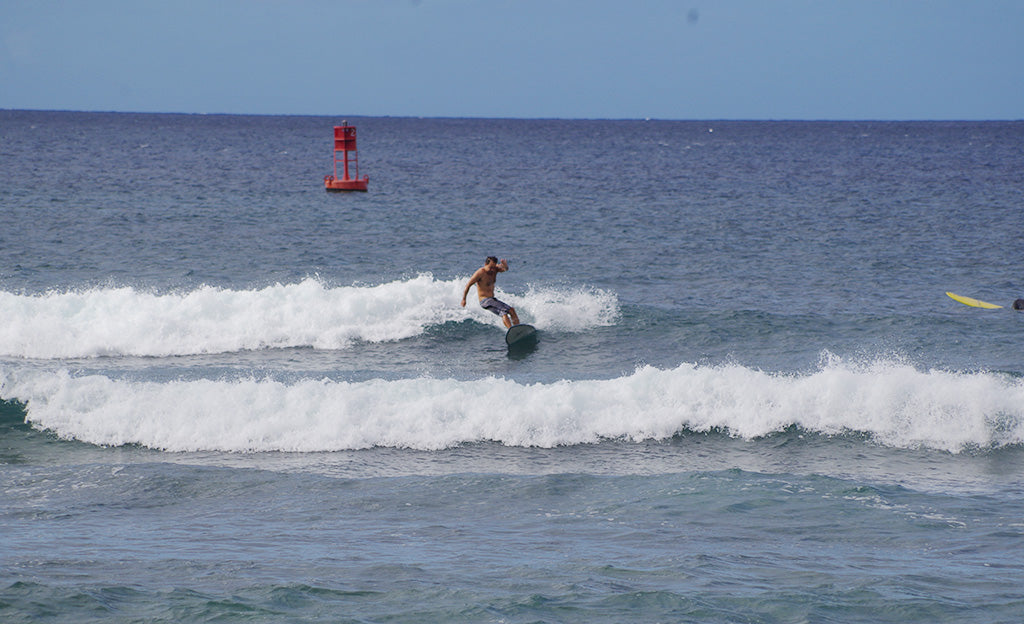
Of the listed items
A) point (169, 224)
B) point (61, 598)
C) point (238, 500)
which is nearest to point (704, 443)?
point (238, 500)

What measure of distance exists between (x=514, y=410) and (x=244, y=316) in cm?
890

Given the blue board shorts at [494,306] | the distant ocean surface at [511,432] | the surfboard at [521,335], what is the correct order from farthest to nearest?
the surfboard at [521,335] → the blue board shorts at [494,306] → the distant ocean surface at [511,432]

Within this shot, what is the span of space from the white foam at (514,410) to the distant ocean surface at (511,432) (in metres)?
0.04

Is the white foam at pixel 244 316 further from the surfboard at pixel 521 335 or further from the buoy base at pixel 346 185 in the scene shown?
the buoy base at pixel 346 185

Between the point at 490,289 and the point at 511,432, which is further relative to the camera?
the point at 490,289

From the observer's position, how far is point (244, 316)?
2075 cm

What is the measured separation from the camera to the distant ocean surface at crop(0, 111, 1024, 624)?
816 cm

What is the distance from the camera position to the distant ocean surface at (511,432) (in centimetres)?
816

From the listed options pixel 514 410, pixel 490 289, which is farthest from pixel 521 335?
pixel 514 410

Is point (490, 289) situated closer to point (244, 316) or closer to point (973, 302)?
point (244, 316)

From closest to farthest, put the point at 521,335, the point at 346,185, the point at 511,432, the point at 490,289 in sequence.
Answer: the point at 511,432 → the point at 490,289 → the point at 521,335 → the point at 346,185

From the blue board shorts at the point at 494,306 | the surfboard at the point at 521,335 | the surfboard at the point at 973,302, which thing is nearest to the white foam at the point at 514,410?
the blue board shorts at the point at 494,306

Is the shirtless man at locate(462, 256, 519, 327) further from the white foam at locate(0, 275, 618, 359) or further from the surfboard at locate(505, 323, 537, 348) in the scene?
the white foam at locate(0, 275, 618, 359)

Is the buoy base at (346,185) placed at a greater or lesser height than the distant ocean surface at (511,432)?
greater
